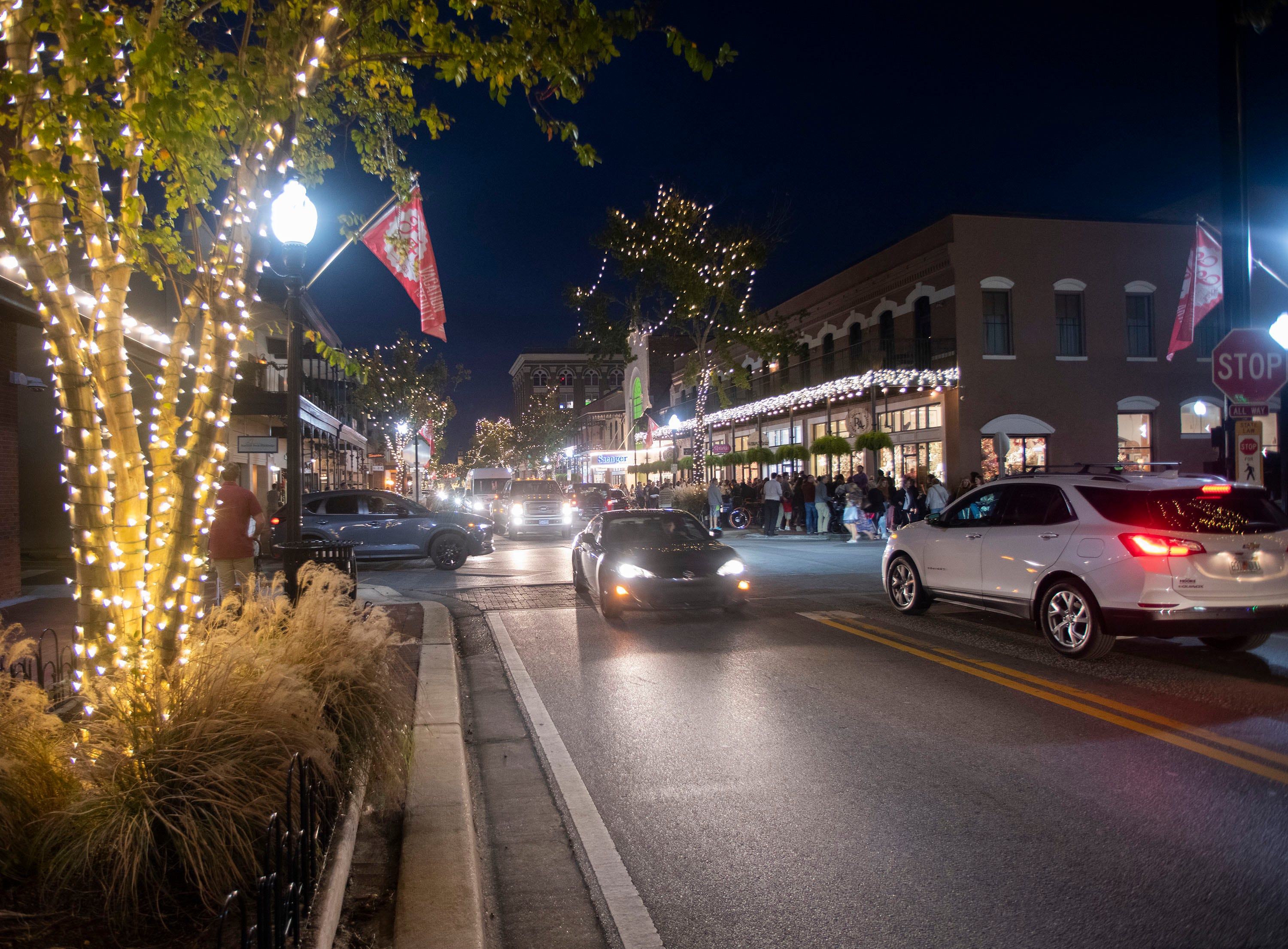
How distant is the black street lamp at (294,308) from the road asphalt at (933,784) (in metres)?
3.45

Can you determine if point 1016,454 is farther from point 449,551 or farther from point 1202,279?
point 449,551

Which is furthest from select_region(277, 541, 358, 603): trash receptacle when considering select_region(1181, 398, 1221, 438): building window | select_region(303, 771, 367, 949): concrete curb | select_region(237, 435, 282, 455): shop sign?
select_region(1181, 398, 1221, 438): building window

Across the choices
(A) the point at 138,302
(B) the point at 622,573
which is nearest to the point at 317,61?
(B) the point at 622,573

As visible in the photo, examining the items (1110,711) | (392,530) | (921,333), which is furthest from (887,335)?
(1110,711)

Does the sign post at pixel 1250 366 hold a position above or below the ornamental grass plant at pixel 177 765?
above

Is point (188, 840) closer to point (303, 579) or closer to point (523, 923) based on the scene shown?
point (523, 923)

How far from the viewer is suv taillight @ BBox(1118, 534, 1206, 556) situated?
25.9 ft

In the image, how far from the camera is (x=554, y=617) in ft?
39.5

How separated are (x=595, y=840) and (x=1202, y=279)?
17553mm

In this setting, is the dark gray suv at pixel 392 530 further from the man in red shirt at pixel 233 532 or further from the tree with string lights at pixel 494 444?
the tree with string lights at pixel 494 444

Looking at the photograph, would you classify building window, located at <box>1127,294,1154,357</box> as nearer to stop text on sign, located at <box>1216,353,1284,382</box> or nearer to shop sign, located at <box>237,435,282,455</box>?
stop text on sign, located at <box>1216,353,1284,382</box>

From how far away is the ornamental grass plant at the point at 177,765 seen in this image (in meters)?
3.28

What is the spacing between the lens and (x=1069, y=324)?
1170 inches

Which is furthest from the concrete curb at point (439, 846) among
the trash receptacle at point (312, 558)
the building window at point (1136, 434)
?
the building window at point (1136, 434)
